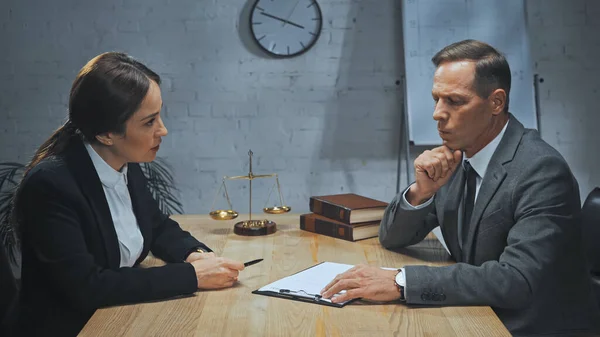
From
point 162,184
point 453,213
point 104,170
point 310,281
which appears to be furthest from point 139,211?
point 162,184

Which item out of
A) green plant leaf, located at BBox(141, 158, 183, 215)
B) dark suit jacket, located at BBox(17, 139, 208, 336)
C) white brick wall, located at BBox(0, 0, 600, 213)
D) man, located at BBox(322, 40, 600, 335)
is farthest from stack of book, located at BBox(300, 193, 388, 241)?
white brick wall, located at BBox(0, 0, 600, 213)

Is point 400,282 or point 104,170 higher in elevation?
point 104,170

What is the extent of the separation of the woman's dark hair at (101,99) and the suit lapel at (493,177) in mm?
966

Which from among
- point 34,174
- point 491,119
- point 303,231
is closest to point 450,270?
point 491,119

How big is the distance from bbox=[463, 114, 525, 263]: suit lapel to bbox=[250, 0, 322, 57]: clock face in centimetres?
236

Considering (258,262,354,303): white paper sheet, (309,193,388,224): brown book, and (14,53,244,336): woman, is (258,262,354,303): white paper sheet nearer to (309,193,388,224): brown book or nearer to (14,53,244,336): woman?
(14,53,244,336): woman

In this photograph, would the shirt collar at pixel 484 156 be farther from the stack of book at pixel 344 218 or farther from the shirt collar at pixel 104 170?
the shirt collar at pixel 104 170

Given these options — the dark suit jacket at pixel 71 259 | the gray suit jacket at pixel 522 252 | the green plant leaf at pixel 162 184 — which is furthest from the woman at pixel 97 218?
the green plant leaf at pixel 162 184

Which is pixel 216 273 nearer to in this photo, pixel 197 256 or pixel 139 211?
pixel 197 256

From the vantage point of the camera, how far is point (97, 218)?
1.71m

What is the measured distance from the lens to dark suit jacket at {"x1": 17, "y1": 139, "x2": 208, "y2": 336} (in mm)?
1557

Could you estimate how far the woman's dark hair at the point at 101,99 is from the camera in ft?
5.76

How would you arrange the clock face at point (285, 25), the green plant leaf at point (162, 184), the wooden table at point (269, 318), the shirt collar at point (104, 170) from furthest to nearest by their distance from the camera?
the clock face at point (285, 25) → the green plant leaf at point (162, 184) → the shirt collar at point (104, 170) → the wooden table at point (269, 318)

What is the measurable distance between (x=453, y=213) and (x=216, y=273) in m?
0.76
